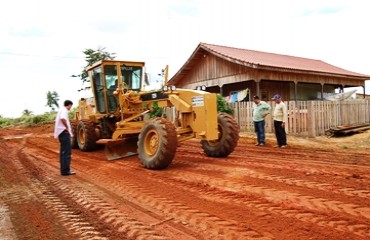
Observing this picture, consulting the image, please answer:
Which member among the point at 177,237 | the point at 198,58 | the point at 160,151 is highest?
the point at 198,58

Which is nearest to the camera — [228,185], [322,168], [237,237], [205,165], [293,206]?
[237,237]

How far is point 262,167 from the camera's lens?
7.22m

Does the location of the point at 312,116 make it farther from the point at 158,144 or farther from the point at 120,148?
the point at 158,144

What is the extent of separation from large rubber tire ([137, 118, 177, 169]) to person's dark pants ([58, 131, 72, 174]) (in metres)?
1.53

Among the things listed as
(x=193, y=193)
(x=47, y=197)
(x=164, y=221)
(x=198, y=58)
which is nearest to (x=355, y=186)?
(x=193, y=193)

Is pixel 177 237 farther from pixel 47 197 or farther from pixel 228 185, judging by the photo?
pixel 47 197

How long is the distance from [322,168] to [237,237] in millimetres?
4010

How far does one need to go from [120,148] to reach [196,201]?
5.07 metres

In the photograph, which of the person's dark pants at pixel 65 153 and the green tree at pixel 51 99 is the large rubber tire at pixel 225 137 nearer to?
the person's dark pants at pixel 65 153

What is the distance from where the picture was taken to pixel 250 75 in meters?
19.2

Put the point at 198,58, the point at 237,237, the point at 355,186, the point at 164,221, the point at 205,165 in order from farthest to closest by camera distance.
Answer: the point at 198,58 → the point at 205,165 → the point at 355,186 → the point at 164,221 → the point at 237,237

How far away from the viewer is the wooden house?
19266 millimetres

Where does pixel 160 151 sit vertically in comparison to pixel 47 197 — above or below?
above

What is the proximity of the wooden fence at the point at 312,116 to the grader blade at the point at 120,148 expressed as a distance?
7417mm
